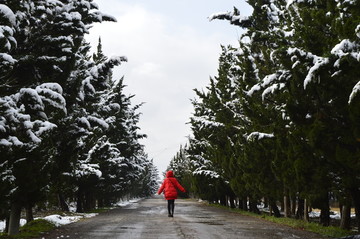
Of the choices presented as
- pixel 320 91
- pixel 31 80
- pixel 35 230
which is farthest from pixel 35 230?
pixel 320 91

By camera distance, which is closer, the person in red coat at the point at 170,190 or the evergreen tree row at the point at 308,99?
the evergreen tree row at the point at 308,99

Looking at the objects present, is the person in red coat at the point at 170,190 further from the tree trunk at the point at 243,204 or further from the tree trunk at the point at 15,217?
the tree trunk at the point at 243,204

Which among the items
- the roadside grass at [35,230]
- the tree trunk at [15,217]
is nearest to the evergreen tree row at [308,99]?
the roadside grass at [35,230]

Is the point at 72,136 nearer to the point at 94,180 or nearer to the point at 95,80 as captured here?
the point at 95,80

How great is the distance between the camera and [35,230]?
429 inches

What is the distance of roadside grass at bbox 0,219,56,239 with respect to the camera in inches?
382

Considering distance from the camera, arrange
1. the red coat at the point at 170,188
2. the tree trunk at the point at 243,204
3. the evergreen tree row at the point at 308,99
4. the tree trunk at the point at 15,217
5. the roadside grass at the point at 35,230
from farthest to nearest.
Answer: the tree trunk at the point at 243,204, the red coat at the point at 170,188, the tree trunk at the point at 15,217, the roadside grass at the point at 35,230, the evergreen tree row at the point at 308,99

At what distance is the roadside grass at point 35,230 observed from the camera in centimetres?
971

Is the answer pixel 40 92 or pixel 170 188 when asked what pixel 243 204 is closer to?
pixel 170 188

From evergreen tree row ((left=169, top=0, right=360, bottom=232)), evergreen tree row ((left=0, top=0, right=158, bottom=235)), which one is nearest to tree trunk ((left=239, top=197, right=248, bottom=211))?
evergreen tree row ((left=169, top=0, right=360, bottom=232))

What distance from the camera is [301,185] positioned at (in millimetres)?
11867

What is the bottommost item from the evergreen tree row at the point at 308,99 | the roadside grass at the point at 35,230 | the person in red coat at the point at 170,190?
the roadside grass at the point at 35,230

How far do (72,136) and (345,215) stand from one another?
895cm

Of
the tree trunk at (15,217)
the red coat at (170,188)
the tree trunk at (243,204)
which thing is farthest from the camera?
the tree trunk at (243,204)
